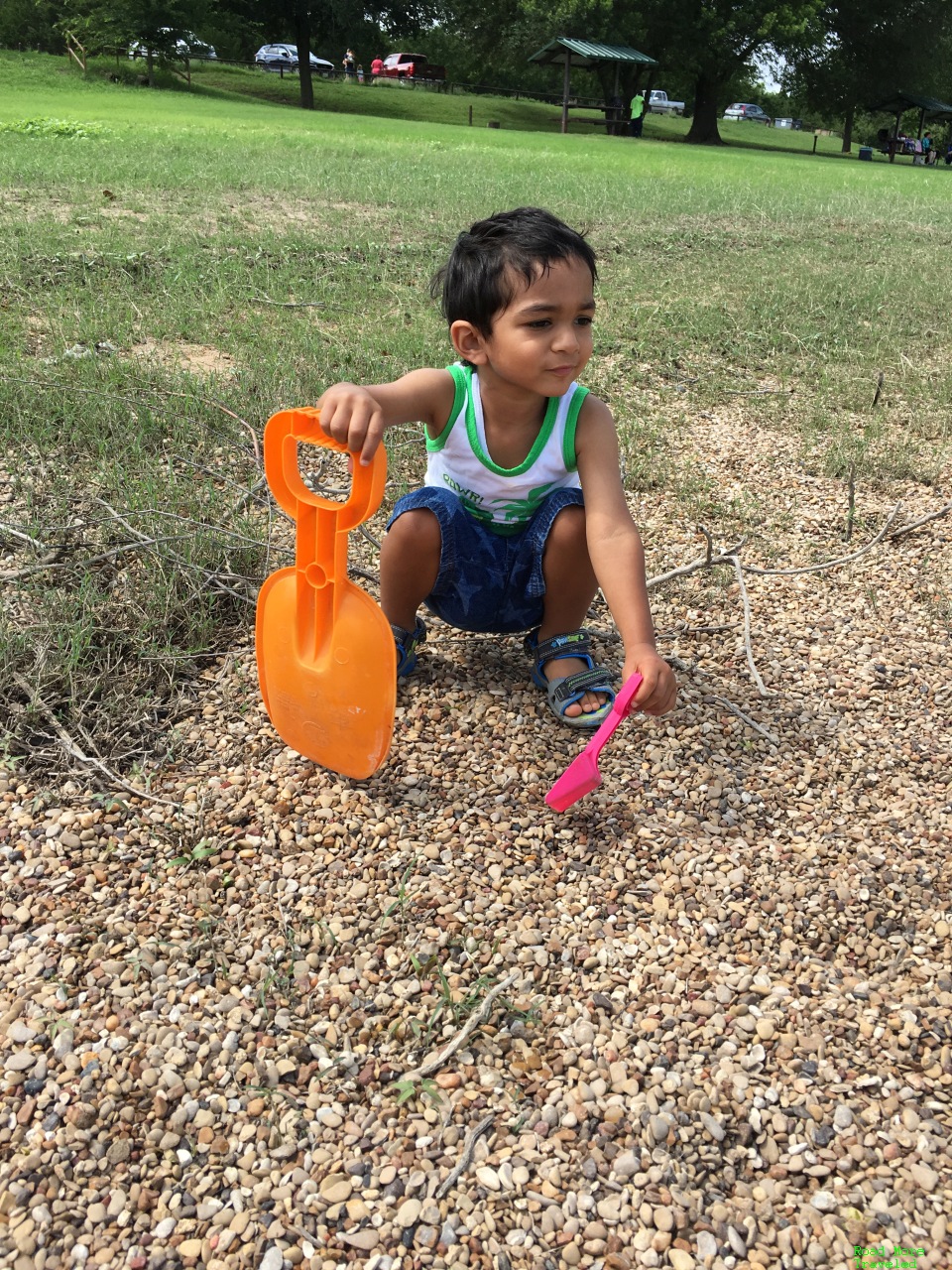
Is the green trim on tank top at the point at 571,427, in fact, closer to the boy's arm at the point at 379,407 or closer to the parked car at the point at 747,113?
the boy's arm at the point at 379,407

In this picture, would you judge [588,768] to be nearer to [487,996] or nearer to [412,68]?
[487,996]

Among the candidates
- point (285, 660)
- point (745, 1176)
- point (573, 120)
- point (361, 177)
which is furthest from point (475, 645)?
point (573, 120)

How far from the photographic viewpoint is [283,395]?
3498 millimetres

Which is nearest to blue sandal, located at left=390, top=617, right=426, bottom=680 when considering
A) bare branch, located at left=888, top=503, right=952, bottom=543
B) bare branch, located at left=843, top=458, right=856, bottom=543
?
bare branch, located at left=843, top=458, right=856, bottom=543

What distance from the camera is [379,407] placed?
1.72 meters

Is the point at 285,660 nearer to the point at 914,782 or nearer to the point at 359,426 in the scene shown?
the point at 359,426

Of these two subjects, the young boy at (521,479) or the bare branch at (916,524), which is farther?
the bare branch at (916,524)

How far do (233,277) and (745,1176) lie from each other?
15.3 feet

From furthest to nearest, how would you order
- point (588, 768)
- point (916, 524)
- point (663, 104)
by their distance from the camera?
point (663, 104) < point (916, 524) < point (588, 768)

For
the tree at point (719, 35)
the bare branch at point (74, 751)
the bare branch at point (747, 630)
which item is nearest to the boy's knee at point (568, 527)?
the bare branch at point (747, 630)

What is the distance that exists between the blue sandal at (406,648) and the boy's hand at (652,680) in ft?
2.02

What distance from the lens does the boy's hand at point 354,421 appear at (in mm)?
1683

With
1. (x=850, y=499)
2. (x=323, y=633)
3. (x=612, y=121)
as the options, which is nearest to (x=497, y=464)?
(x=323, y=633)

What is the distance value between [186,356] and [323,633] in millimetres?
2512
